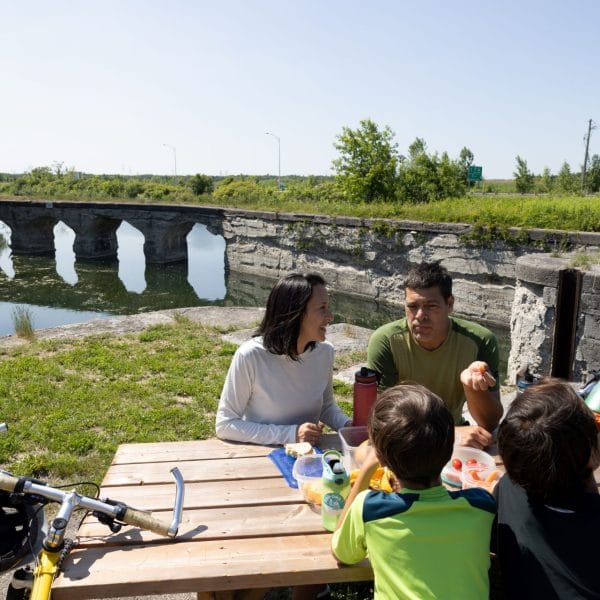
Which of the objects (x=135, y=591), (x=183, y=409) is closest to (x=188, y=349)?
(x=183, y=409)

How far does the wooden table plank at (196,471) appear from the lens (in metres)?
2.10

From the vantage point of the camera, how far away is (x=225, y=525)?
70.9 inches

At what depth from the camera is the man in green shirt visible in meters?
2.74

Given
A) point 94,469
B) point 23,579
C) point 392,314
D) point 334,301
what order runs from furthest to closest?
point 334,301, point 392,314, point 94,469, point 23,579

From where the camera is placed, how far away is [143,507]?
6.23 feet

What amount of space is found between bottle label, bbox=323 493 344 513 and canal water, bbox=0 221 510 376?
31.5 ft

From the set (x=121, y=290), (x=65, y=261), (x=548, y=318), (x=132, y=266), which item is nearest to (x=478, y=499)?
(x=548, y=318)

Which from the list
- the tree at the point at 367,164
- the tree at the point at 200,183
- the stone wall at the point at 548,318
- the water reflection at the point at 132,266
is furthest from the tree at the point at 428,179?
the stone wall at the point at 548,318

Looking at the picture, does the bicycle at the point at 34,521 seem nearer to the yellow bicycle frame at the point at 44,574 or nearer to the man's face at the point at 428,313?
the yellow bicycle frame at the point at 44,574

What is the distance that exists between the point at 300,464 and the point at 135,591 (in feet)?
2.36

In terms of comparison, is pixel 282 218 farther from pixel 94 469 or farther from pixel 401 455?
pixel 401 455

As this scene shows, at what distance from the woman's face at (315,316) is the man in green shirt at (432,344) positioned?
13.5 inches

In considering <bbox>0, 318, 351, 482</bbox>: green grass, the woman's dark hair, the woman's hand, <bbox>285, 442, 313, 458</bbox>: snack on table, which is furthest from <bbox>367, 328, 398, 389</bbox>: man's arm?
<bbox>0, 318, 351, 482</bbox>: green grass

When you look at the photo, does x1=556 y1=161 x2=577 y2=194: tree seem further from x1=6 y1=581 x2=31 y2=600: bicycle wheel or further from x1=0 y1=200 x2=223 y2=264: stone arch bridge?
x1=6 y1=581 x2=31 y2=600: bicycle wheel
